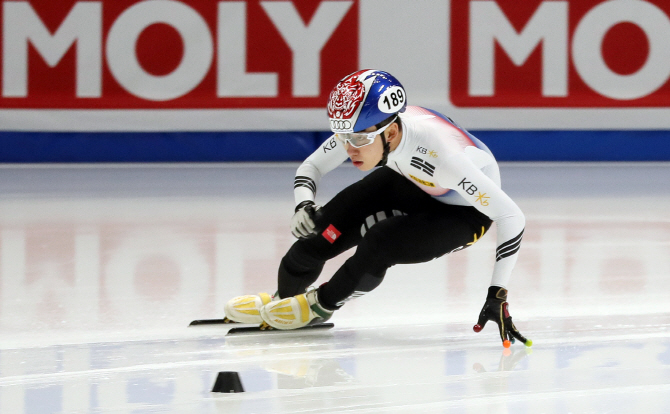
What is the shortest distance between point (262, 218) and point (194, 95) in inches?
126

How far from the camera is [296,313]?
2.67 metres

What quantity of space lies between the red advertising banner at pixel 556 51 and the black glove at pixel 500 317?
5.64 metres

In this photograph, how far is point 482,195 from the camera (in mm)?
2453

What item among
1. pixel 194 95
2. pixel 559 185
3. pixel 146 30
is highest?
pixel 146 30

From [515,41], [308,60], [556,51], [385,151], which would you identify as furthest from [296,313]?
[556,51]

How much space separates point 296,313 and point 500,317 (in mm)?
582

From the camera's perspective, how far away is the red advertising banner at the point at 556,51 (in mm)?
7953

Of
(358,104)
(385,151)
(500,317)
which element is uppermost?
(358,104)

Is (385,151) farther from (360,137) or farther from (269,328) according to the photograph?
(269,328)

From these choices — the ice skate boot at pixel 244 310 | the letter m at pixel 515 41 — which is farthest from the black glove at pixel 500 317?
the letter m at pixel 515 41

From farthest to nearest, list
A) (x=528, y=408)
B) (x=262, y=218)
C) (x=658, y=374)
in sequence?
(x=262, y=218) → (x=658, y=374) → (x=528, y=408)

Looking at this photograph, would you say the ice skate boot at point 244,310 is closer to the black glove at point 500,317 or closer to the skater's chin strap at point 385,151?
the skater's chin strap at point 385,151

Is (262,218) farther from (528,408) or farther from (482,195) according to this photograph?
(528,408)

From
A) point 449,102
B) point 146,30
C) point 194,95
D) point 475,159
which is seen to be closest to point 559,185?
point 449,102
